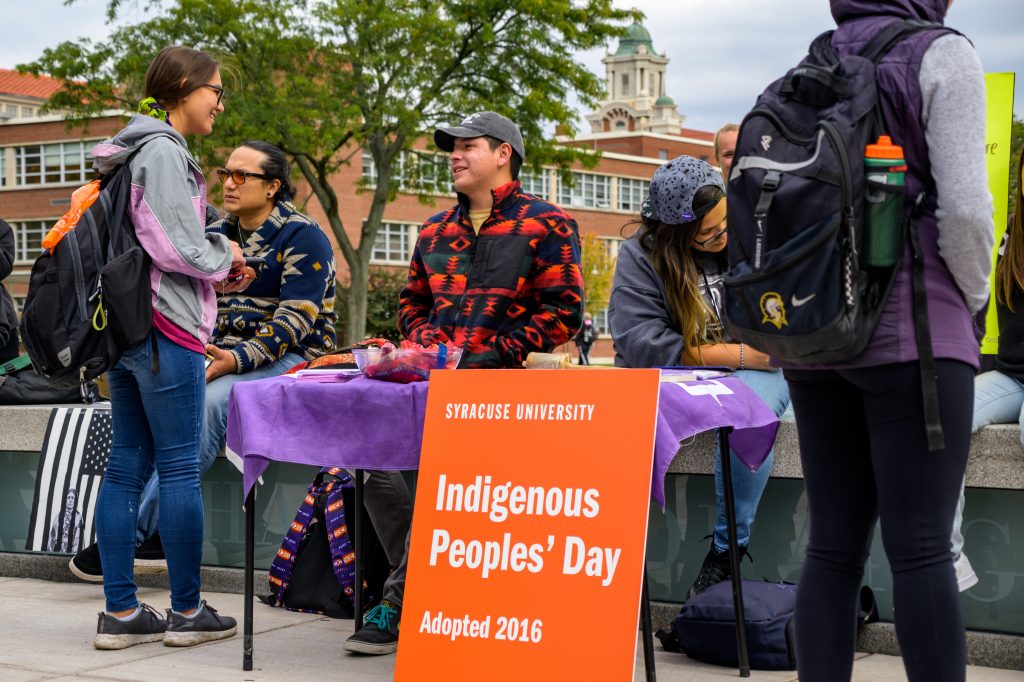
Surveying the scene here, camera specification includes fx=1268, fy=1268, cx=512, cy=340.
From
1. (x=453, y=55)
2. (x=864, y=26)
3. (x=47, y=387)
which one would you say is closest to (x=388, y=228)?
(x=453, y=55)

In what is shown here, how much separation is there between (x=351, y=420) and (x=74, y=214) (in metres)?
1.48

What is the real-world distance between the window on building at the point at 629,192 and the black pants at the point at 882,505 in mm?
76778

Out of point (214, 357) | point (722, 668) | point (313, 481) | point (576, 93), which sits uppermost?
point (576, 93)

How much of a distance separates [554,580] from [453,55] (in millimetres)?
26707

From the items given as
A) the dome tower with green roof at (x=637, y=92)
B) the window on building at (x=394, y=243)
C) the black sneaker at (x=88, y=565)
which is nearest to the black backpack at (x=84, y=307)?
the black sneaker at (x=88, y=565)

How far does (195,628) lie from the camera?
5.08 meters

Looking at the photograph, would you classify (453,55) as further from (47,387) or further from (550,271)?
(550,271)

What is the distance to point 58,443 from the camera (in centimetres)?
→ 673

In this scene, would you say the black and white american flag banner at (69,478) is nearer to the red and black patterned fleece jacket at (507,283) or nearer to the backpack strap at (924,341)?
the red and black patterned fleece jacket at (507,283)

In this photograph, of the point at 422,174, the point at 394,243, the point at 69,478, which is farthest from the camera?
the point at 394,243

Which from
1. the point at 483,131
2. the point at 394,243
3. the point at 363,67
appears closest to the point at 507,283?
the point at 483,131

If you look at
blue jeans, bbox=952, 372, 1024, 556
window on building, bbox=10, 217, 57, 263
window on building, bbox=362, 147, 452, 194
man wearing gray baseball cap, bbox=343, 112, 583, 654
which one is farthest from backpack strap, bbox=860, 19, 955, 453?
window on building, bbox=10, 217, 57, 263

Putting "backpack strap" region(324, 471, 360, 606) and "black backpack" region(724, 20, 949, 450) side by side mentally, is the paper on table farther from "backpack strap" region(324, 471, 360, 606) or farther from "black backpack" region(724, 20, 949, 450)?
"backpack strap" region(324, 471, 360, 606)

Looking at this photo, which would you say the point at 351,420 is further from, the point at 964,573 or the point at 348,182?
the point at 348,182
